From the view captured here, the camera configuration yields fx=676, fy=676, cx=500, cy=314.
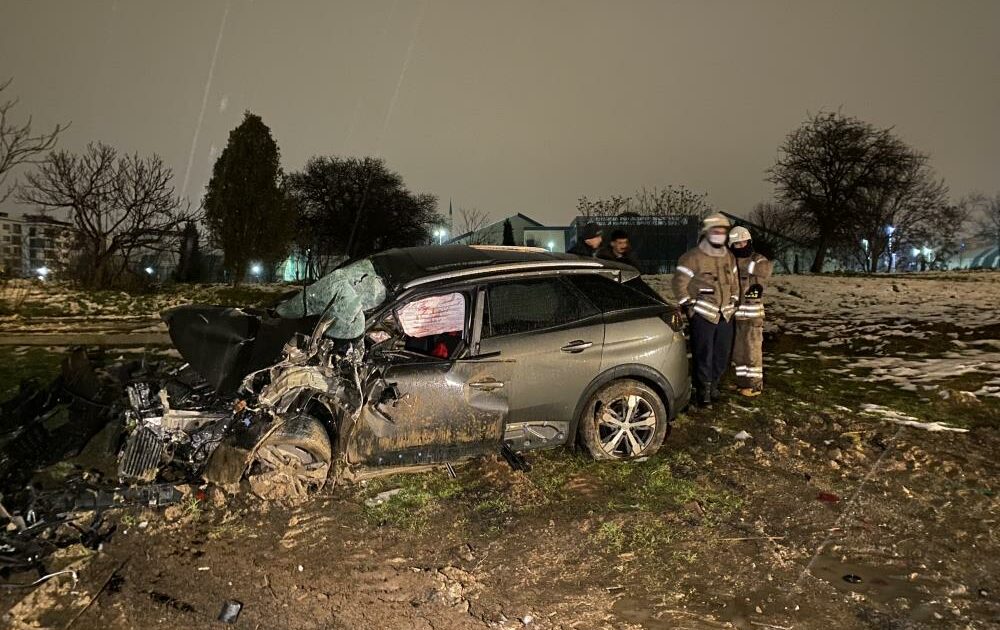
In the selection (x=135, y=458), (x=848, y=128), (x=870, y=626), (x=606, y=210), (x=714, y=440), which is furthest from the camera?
(x=606, y=210)

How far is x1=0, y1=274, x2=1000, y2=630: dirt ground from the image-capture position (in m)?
3.17

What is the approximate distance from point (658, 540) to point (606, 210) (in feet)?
120

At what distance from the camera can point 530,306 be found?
4934mm

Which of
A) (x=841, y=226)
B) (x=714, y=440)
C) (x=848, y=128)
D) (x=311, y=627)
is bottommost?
(x=311, y=627)

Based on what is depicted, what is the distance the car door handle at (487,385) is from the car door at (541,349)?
0.36ft

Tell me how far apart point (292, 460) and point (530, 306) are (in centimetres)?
194

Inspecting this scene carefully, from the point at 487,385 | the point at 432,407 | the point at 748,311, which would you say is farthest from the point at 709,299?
the point at 432,407

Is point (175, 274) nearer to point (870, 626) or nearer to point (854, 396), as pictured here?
point (854, 396)

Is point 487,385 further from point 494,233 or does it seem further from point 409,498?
point 494,233

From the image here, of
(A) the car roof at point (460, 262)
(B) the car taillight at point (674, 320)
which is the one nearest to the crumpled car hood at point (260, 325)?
(A) the car roof at point (460, 262)

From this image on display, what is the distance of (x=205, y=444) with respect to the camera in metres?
4.36

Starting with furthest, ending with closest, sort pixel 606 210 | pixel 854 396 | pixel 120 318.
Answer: pixel 606 210 → pixel 120 318 → pixel 854 396

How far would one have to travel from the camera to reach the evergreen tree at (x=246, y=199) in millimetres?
28234

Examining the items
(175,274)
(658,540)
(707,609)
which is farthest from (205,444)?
(175,274)
